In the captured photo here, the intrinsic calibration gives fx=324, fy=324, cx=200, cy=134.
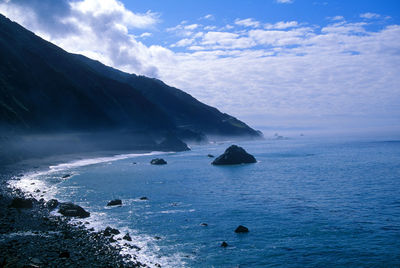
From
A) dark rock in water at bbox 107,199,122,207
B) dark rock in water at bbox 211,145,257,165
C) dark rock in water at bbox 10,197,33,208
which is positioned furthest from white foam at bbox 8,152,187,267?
dark rock in water at bbox 211,145,257,165

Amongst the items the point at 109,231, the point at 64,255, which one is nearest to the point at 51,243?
the point at 64,255

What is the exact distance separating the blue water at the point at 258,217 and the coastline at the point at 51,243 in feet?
10.2

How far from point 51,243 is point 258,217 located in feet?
69.8

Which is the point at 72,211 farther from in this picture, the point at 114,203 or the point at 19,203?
the point at 114,203

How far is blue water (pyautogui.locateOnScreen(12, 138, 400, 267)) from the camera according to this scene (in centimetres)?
2534

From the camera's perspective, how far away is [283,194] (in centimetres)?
5050

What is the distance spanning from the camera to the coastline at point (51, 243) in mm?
21969

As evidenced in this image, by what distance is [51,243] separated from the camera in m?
25.7

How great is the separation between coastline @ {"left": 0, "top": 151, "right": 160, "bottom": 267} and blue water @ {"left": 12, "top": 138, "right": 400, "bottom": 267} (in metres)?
3.11

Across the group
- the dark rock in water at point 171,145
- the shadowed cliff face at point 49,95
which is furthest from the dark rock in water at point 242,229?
the dark rock in water at point 171,145

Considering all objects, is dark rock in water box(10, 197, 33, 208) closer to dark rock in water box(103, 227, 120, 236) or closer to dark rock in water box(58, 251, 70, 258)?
dark rock in water box(103, 227, 120, 236)

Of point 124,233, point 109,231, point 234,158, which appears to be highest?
point 234,158

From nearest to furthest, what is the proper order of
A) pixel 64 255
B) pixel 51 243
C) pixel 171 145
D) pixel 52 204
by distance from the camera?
pixel 64 255 < pixel 51 243 < pixel 52 204 < pixel 171 145

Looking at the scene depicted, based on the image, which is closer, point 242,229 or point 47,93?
point 242,229
